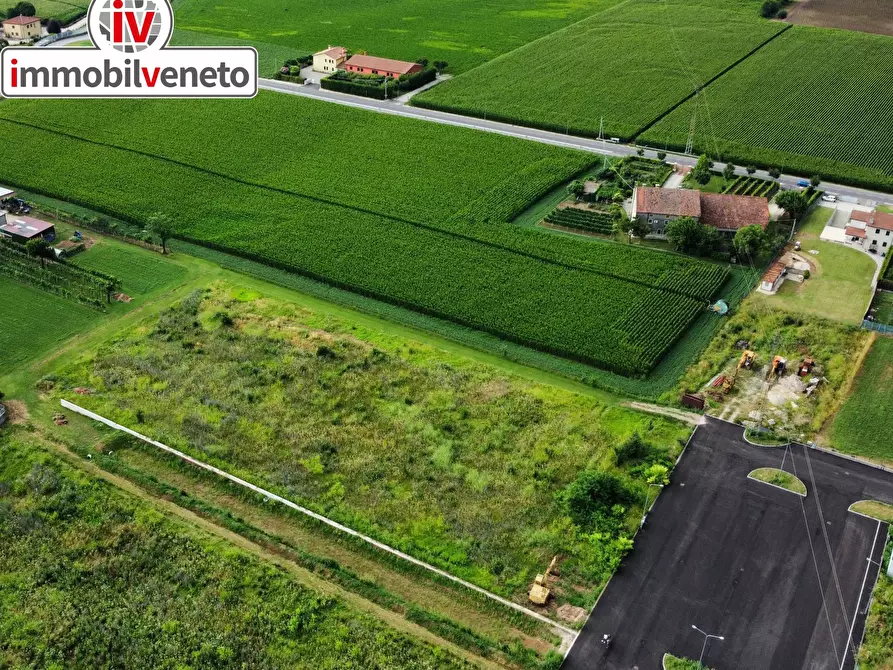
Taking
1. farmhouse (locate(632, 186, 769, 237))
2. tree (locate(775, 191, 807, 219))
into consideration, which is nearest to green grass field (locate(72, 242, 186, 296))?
farmhouse (locate(632, 186, 769, 237))

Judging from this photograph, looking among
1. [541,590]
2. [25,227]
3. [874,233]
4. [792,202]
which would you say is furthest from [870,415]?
[25,227]

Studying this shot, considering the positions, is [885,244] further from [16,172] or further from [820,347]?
[16,172]

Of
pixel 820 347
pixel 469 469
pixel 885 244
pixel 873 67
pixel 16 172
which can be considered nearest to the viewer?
pixel 469 469

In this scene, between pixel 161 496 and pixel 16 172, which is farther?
pixel 16 172

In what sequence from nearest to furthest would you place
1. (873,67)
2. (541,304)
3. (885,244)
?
(541,304) < (885,244) < (873,67)

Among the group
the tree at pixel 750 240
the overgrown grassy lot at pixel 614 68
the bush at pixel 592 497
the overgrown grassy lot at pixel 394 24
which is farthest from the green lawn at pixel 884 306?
the overgrown grassy lot at pixel 394 24

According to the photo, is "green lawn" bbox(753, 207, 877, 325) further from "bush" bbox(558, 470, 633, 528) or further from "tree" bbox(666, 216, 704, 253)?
"bush" bbox(558, 470, 633, 528)

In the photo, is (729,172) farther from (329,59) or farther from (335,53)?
(335,53)

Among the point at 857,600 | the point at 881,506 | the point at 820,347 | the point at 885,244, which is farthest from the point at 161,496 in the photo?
the point at 885,244
